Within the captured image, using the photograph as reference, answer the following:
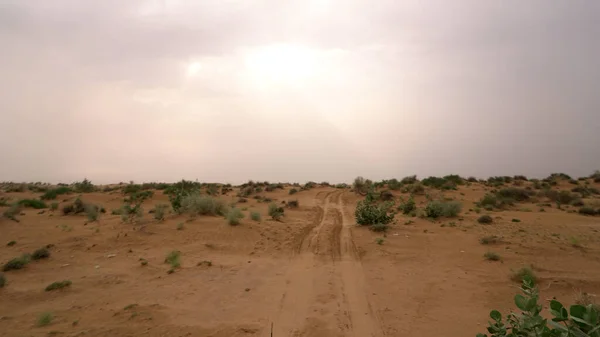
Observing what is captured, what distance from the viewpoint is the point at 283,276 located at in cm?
845

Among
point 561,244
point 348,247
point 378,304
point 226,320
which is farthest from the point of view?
point 348,247

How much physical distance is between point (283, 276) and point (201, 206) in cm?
812

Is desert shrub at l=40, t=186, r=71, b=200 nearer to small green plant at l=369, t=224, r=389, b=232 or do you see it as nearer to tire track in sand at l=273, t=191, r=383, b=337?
tire track in sand at l=273, t=191, r=383, b=337

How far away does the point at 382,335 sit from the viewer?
Answer: 5.46m

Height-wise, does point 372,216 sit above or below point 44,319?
above

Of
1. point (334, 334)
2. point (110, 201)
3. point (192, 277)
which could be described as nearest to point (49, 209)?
point (110, 201)

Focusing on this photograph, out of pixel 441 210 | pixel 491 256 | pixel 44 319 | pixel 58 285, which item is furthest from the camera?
pixel 441 210

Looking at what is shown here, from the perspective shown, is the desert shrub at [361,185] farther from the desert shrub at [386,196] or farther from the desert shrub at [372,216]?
the desert shrub at [372,216]

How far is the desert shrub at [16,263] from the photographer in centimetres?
870

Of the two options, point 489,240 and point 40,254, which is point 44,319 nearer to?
point 40,254

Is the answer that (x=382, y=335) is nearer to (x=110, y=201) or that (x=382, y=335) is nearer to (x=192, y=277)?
(x=192, y=277)

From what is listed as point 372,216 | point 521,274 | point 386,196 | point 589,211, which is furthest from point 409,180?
point 521,274

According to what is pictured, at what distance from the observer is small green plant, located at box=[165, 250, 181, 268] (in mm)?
9105

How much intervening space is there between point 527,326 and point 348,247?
8.77 meters
